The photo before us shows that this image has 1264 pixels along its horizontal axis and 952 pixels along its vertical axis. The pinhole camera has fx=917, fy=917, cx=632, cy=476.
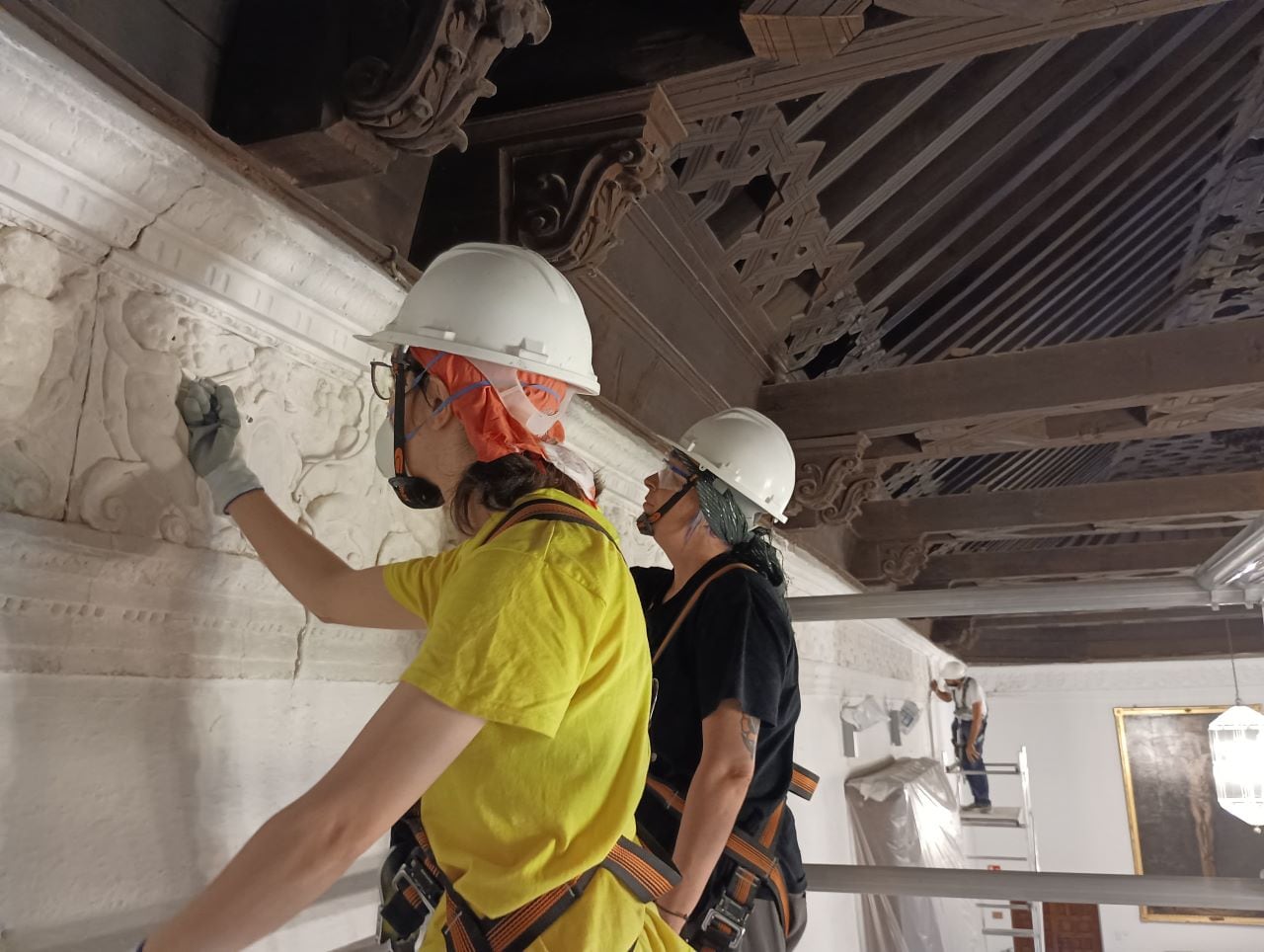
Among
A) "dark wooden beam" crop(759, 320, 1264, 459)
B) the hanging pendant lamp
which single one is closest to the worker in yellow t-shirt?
"dark wooden beam" crop(759, 320, 1264, 459)

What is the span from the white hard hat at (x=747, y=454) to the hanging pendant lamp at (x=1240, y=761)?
5.30 meters

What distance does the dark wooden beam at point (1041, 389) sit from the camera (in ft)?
10.5

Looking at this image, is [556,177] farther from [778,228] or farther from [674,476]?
[778,228]

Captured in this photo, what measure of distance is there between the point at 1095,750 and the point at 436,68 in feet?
39.0

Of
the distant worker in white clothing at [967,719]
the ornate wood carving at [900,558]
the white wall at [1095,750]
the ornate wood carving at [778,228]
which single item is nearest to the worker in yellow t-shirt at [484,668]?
the ornate wood carving at [778,228]

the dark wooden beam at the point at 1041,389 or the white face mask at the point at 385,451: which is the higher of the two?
the dark wooden beam at the point at 1041,389

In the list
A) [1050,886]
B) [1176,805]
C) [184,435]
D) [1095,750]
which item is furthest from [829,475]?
[1176,805]

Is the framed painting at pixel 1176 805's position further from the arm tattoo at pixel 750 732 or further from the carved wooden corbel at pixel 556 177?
the carved wooden corbel at pixel 556 177

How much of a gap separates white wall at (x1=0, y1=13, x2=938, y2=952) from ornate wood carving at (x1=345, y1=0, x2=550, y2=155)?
0.68ft

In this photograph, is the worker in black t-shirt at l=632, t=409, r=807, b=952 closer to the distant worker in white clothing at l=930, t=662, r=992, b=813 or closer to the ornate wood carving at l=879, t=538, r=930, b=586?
the ornate wood carving at l=879, t=538, r=930, b=586

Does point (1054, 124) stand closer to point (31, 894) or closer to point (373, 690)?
point (373, 690)

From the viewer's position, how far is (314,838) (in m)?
0.75

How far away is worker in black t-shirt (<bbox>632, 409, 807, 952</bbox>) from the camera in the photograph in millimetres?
1568

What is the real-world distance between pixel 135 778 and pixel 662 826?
36.5 inches
